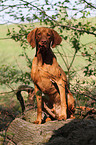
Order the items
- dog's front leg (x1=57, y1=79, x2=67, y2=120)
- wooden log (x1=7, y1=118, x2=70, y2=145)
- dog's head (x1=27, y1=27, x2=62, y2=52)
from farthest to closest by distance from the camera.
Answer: dog's front leg (x1=57, y1=79, x2=67, y2=120)
dog's head (x1=27, y1=27, x2=62, y2=52)
wooden log (x1=7, y1=118, x2=70, y2=145)

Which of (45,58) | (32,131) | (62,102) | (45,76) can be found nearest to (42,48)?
(45,58)

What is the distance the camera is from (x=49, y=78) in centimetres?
437

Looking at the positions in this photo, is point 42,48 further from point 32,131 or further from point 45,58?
point 32,131

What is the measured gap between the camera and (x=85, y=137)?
2.88 m

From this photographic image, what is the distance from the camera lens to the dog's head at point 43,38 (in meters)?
4.06

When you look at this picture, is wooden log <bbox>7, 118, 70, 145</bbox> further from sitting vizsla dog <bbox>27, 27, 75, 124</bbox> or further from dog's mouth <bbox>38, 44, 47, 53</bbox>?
dog's mouth <bbox>38, 44, 47, 53</bbox>

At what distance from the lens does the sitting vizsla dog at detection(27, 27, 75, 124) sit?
4.25m

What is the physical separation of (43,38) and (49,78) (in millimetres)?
865

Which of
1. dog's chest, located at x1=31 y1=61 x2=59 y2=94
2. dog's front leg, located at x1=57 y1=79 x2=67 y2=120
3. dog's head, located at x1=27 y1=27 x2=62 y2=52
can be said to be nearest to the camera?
dog's head, located at x1=27 y1=27 x2=62 y2=52

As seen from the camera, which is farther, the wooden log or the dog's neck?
the dog's neck

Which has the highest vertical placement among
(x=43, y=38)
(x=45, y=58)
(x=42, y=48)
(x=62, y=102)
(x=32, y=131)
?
(x=43, y=38)

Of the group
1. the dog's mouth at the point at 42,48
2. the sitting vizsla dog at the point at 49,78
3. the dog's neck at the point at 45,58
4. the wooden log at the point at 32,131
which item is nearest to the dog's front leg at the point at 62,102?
the sitting vizsla dog at the point at 49,78

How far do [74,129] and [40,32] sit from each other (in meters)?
1.99

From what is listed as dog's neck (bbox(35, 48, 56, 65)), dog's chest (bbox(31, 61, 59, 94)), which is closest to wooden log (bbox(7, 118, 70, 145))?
dog's chest (bbox(31, 61, 59, 94))
